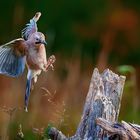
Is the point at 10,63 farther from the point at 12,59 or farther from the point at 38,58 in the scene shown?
the point at 38,58

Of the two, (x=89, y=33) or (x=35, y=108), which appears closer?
(x=35, y=108)

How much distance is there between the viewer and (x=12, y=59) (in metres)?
5.18

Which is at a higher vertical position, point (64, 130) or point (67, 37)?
point (67, 37)

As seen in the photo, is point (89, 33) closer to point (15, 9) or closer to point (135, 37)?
point (135, 37)

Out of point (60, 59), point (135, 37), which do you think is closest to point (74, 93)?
point (60, 59)

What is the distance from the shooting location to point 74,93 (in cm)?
910

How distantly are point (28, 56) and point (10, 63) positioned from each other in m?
0.15

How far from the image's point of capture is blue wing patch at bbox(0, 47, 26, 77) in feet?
16.9

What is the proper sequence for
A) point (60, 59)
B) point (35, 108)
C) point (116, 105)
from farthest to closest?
1. point (60, 59)
2. point (35, 108)
3. point (116, 105)

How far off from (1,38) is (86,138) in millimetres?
7942

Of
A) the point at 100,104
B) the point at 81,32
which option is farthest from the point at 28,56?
the point at 81,32

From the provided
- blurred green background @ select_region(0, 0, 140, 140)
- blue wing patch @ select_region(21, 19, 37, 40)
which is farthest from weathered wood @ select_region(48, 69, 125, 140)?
blurred green background @ select_region(0, 0, 140, 140)

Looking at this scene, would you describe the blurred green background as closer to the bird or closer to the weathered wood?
the bird

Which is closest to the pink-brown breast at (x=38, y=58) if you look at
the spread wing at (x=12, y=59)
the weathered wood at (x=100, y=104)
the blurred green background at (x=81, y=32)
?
the spread wing at (x=12, y=59)
